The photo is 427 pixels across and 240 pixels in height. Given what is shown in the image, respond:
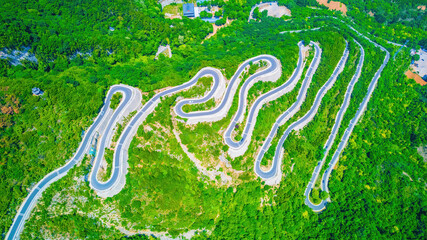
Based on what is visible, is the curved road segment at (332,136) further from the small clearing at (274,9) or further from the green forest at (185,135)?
the small clearing at (274,9)

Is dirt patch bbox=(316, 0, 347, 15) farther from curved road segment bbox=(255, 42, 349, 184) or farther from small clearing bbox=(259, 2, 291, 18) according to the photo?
curved road segment bbox=(255, 42, 349, 184)

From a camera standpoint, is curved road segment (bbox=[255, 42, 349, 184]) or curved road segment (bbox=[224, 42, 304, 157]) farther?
curved road segment (bbox=[255, 42, 349, 184])

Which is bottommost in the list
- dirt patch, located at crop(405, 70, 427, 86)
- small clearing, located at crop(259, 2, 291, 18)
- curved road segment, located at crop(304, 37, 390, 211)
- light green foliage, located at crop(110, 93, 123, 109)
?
curved road segment, located at crop(304, 37, 390, 211)

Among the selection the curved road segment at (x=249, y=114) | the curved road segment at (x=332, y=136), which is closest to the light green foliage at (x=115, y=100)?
the curved road segment at (x=249, y=114)

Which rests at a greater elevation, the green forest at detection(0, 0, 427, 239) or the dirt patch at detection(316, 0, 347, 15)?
the dirt patch at detection(316, 0, 347, 15)

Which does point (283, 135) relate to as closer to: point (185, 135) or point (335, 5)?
point (185, 135)

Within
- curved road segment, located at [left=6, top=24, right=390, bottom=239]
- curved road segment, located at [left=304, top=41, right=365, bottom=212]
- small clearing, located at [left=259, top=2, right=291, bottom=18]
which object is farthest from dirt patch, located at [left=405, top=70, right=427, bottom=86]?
small clearing, located at [left=259, top=2, right=291, bottom=18]

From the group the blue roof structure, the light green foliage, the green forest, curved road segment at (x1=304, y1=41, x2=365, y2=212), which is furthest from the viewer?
the blue roof structure

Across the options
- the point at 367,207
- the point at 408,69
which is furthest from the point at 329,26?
the point at 367,207
